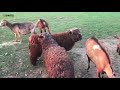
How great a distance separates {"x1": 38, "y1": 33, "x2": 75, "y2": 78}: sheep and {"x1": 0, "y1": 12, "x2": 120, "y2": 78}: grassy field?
573mm

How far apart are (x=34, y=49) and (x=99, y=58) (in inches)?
62.4

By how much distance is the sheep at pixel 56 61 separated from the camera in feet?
16.9

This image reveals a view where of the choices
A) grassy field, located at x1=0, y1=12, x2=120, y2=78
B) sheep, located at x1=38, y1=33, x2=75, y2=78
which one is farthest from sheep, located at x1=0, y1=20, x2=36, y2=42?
sheep, located at x1=38, y1=33, x2=75, y2=78

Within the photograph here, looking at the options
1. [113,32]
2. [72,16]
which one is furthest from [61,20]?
[113,32]

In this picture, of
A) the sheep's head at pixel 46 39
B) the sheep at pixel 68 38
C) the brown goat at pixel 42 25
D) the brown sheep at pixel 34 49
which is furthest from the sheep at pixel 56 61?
the brown goat at pixel 42 25

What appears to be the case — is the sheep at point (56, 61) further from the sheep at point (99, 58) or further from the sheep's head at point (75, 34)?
the sheep's head at point (75, 34)

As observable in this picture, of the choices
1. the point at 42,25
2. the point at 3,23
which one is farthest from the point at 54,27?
the point at 3,23

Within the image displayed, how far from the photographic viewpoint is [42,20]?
709 cm

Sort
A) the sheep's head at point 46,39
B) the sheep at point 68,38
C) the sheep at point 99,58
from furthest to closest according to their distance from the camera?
the sheep at point 68,38 → the sheep's head at point 46,39 → the sheep at point 99,58

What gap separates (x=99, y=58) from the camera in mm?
5766

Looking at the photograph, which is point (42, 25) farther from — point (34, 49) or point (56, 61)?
point (56, 61)

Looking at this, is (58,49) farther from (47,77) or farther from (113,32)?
(113,32)

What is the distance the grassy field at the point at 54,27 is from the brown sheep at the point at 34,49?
0.16m
